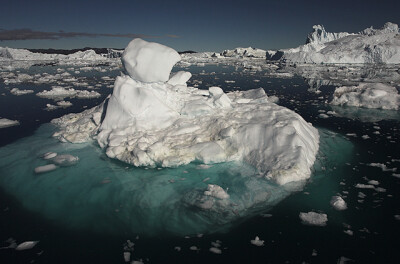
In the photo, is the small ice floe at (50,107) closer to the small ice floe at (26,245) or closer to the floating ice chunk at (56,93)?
the floating ice chunk at (56,93)

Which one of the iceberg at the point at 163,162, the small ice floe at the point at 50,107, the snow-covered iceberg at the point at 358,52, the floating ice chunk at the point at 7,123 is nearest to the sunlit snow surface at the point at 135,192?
the iceberg at the point at 163,162

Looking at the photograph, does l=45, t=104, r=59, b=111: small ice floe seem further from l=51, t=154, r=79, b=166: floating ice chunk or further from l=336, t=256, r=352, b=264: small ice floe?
l=336, t=256, r=352, b=264: small ice floe

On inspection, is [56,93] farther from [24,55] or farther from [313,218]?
[24,55]

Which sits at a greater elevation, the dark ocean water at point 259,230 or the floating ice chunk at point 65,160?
the floating ice chunk at point 65,160

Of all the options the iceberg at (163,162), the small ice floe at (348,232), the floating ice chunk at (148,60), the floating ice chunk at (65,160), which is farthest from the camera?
the floating ice chunk at (148,60)

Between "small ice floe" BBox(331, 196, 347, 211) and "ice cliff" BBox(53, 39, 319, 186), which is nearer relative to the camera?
"small ice floe" BBox(331, 196, 347, 211)

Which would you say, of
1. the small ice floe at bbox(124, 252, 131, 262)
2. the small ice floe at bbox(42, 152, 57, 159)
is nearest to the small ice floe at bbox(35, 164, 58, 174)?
the small ice floe at bbox(42, 152, 57, 159)

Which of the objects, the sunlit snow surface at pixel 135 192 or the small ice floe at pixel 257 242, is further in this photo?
the sunlit snow surface at pixel 135 192

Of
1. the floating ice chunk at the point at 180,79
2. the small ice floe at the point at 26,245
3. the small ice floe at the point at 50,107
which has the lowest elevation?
the small ice floe at the point at 26,245
